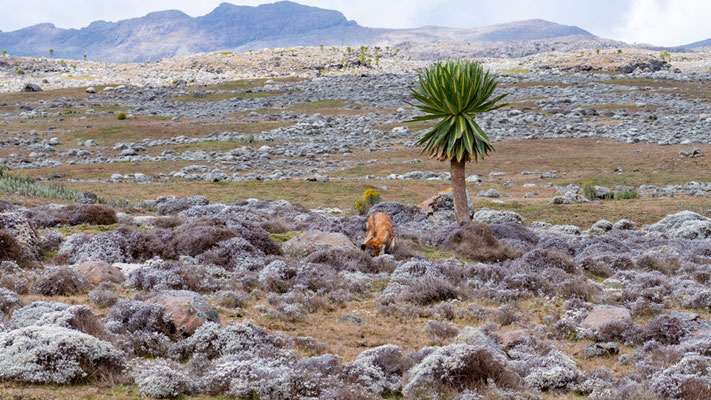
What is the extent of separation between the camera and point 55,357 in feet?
19.6

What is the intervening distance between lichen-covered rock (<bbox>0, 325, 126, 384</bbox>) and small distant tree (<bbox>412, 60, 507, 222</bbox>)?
39.6 feet

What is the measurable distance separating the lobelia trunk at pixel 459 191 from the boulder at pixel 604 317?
806 cm

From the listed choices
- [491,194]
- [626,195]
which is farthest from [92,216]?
[626,195]

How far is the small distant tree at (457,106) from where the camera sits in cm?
1656

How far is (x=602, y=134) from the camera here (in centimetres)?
5006

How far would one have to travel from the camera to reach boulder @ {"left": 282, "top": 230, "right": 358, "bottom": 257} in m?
14.1

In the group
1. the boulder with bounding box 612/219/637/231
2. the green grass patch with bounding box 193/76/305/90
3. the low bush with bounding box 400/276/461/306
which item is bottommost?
the boulder with bounding box 612/219/637/231

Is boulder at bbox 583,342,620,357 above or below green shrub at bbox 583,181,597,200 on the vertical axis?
above

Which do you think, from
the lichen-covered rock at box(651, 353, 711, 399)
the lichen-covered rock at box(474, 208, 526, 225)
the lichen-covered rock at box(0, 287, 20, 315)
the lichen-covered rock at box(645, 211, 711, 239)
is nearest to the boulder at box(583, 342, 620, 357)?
the lichen-covered rock at box(651, 353, 711, 399)

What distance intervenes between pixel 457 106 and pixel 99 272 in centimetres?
1089

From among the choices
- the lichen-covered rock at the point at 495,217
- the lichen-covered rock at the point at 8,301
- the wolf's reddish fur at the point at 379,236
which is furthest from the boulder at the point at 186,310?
the lichen-covered rock at the point at 495,217

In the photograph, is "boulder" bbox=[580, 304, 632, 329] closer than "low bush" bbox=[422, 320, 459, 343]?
No

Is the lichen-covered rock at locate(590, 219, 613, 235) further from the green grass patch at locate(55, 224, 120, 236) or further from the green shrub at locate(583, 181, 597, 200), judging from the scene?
the green grass patch at locate(55, 224, 120, 236)

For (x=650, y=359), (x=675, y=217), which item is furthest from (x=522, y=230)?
(x=650, y=359)
